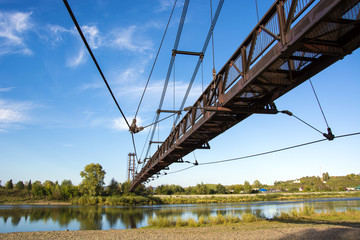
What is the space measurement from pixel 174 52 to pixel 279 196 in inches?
3216

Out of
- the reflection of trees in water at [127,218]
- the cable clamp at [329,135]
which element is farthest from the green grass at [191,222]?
the cable clamp at [329,135]

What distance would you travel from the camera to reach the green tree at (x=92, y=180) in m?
67.0

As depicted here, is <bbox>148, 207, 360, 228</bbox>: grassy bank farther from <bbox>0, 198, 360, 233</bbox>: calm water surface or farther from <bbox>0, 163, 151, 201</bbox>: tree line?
<bbox>0, 163, 151, 201</bbox>: tree line

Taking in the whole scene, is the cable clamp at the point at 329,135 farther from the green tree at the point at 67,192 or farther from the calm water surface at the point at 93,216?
the green tree at the point at 67,192

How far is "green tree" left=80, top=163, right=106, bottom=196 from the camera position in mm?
66988

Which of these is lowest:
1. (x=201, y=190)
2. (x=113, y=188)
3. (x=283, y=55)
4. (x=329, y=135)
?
(x=201, y=190)

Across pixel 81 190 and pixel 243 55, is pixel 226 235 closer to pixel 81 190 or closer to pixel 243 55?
pixel 243 55

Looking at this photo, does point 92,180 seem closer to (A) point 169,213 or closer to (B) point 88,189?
(B) point 88,189

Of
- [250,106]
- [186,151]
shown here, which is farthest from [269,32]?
[186,151]

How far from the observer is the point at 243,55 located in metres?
7.38

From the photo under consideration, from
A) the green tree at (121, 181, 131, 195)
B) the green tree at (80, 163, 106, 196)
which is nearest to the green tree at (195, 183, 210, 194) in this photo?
the green tree at (121, 181, 131, 195)

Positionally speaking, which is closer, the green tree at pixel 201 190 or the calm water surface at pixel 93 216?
the calm water surface at pixel 93 216

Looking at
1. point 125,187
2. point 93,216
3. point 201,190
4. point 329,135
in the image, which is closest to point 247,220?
point 329,135

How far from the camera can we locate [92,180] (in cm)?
6725
